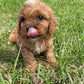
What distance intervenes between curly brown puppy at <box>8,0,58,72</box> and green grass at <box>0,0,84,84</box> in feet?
0.59

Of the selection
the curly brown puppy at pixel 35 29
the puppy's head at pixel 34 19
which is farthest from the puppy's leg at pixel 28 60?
the puppy's head at pixel 34 19

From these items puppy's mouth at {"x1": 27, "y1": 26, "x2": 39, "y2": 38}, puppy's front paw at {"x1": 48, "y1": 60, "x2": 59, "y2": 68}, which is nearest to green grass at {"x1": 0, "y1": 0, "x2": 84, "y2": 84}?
puppy's front paw at {"x1": 48, "y1": 60, "x2": 59, "y2": 68}

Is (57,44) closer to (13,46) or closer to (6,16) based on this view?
(13,46)

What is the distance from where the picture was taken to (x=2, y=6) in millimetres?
4344

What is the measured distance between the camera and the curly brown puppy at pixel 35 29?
184cm

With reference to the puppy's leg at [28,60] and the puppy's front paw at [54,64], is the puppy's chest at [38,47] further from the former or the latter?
the puppy's front paw at [54,64]

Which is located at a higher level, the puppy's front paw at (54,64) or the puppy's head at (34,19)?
the puppy's head at (34,19)

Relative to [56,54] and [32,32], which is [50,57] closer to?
[56,54]

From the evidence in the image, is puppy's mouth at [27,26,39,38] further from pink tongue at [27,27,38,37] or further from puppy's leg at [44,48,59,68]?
puppy's leg at [44,48,59,68]

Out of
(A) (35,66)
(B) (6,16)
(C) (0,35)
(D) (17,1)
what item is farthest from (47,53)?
(D) (17,1)

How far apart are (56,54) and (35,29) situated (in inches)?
34.6

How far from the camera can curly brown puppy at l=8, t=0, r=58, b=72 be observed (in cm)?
184

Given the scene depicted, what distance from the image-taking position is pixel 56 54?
2.40m

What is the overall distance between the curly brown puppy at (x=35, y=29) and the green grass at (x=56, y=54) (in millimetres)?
179
